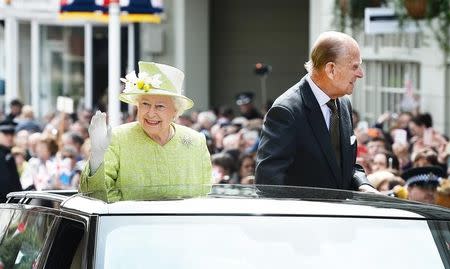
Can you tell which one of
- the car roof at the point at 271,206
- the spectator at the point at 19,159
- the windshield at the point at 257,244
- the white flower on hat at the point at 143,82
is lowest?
the spectator at the point at 19,159

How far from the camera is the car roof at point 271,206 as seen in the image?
5.21 m

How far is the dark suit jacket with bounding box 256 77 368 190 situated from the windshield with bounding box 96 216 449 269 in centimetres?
210

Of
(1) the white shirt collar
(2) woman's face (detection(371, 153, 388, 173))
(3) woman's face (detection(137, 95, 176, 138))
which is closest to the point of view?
(3) woman's face (detection(137, 95, 176, 138))

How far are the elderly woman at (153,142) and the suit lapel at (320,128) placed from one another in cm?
59

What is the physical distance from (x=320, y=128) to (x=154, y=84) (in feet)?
2.90

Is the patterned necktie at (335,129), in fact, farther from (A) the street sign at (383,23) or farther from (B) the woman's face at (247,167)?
(A) the street sign at (383,23)

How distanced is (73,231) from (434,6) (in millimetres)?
→ 12876

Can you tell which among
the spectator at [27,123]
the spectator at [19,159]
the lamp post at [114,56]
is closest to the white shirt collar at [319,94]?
the lamp post at [114,56]

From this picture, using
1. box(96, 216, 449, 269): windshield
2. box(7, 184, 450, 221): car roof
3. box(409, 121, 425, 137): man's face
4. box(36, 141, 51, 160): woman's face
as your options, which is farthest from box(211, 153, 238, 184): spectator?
box(96, 216, 449, 269): windshield

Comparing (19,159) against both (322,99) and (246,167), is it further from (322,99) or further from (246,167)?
(322,99)

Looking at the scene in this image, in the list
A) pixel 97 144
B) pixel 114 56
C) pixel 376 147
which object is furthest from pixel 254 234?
pixel 114 56

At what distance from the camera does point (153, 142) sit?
23.4 ft

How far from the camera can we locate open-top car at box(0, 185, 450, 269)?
505 centimetres

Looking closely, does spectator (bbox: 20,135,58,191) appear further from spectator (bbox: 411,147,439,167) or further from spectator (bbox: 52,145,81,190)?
spectator (bbox: 411,147,439,167)
